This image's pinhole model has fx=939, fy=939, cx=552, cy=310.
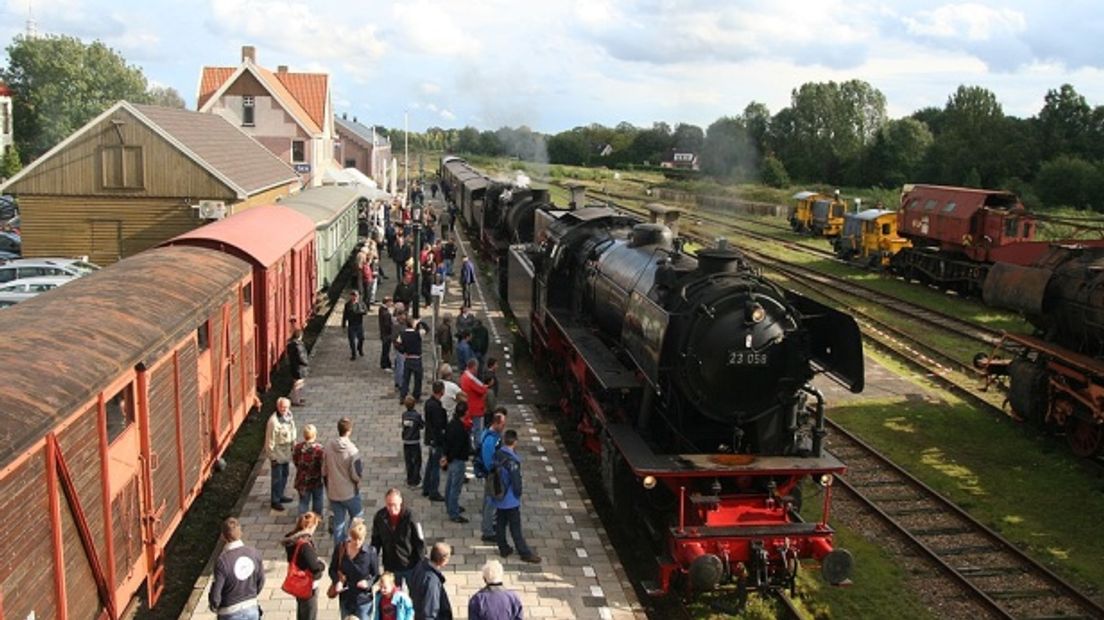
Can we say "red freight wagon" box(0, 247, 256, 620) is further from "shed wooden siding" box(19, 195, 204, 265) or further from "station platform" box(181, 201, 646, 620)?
"shed wooden siding" box(19, 195, 204, 265)

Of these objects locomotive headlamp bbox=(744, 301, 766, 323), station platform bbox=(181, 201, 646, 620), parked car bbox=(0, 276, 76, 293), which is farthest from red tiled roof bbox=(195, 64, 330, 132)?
locomotive headlamp bbox=(744, 301, 766, 323)

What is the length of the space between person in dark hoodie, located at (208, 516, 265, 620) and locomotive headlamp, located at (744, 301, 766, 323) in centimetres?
508

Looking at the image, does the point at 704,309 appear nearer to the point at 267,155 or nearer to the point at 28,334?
the point at 28,334

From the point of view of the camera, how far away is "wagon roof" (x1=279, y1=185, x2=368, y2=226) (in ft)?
79.7

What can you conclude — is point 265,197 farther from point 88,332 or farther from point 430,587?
point 430,587

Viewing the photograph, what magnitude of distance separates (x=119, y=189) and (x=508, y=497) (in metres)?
20.4

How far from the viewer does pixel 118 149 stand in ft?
84.5

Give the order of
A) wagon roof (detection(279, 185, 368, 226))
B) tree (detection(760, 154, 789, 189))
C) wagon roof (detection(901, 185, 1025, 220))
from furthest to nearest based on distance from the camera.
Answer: wagon roof (detection(901, 185, 1025, 220)) < tree (detection(760, 154, 789, 189)) < wagon roof (detection(279, 185, 368, 226))

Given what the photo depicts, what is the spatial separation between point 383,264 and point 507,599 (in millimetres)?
27869

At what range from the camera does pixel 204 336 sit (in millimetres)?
10922

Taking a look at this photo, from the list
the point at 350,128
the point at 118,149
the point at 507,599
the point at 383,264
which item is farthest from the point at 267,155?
the point at 350,128

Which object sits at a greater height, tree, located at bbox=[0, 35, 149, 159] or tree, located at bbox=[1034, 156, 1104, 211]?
tree, located at bbox=[0, 35, 149, 159]

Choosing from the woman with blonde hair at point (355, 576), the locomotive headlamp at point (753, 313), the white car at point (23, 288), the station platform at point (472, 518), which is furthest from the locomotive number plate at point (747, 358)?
the white car at point (23, 288)

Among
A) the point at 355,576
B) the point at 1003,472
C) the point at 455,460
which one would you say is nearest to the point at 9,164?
the point at 455,460
